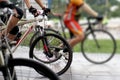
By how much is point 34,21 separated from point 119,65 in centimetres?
312

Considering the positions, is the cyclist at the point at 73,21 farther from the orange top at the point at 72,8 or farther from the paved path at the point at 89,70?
the paved path at the point at 89,70

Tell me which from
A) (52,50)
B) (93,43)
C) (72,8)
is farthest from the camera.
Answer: (93,43)

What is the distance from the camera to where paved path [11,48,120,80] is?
24.5 ft

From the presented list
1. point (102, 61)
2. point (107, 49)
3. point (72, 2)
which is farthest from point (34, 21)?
point (107, 49)

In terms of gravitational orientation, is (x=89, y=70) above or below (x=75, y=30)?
below

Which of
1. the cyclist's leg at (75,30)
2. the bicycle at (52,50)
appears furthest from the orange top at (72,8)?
the bicycle at (52,50)

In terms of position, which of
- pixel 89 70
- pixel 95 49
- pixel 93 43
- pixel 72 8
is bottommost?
pixel 89 70

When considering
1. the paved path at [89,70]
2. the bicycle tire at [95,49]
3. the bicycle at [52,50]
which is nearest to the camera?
the bicycle at [52,50]

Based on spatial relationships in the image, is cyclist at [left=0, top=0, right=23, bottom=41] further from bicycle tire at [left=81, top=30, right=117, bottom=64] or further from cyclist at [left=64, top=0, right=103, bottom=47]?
bicycle tire at [left=81, top=30, right=117, bottom=64]

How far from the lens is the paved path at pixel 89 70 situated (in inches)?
295

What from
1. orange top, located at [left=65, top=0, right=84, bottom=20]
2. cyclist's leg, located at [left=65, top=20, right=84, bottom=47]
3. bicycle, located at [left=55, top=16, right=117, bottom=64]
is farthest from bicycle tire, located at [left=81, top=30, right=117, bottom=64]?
orange top, located at [left=65, top=0, right=84, bottom=20]

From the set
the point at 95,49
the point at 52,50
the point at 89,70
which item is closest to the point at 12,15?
the point at 52,50

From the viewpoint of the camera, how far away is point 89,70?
8555mm

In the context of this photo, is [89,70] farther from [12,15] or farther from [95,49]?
[12,15]
